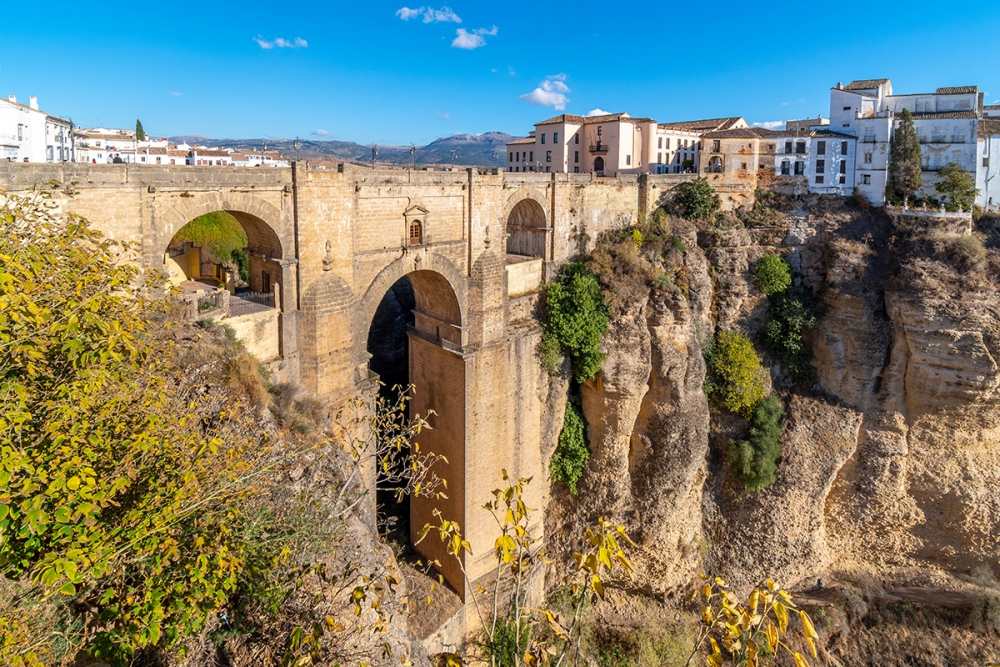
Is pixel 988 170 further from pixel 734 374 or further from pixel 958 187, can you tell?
pixel 734 374

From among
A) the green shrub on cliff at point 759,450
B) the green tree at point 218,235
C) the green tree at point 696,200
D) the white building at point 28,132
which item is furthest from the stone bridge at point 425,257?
the white building at point 28,132

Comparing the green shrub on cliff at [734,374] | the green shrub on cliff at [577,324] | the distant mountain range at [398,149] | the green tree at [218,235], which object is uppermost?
the distant mountain range at [398,149]

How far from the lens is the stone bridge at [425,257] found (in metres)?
12.1

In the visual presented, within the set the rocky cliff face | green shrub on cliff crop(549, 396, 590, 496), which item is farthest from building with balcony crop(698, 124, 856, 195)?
green shrub on cliff crop(549, 396, 590, 496)

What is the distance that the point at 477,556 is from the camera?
19297 millimetres

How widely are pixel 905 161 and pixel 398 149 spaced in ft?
211

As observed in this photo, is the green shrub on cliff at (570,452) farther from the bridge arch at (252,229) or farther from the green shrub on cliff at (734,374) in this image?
the bridge arch at (252,229)

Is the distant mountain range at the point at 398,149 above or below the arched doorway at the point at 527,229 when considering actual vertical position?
above

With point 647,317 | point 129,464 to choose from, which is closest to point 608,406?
point 647,317

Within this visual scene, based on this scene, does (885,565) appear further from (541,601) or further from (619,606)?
(541,601)

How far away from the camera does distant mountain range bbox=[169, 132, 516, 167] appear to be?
203ft

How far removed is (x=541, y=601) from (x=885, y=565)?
12496 mm

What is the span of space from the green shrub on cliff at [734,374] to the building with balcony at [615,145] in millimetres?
12392

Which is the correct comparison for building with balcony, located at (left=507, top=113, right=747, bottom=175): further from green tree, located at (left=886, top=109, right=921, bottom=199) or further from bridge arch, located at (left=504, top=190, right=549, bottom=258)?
bridge arch, located at (left=504, top=190, right=549, bottom=258)
